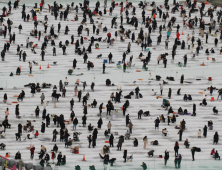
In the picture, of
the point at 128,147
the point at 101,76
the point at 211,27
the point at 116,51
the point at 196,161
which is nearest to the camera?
the point at 196,161

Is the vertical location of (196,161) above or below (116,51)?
below

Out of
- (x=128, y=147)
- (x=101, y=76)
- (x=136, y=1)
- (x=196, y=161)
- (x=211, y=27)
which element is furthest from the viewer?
(x=136, y=1)

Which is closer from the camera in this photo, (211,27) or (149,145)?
(149,145)

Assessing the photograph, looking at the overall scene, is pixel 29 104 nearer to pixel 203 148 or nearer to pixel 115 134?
pixel 115 134

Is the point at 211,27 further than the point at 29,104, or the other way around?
the point at 211,27

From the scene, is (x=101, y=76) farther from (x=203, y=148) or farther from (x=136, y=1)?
(x=136, y=1)

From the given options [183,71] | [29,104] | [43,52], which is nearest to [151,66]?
[183,71]

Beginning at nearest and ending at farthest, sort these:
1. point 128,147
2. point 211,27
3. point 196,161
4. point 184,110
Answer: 1. point 196,161
2. point 128,147
3. point 184,110
4. point 211,27

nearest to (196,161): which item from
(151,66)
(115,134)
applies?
(115,134)

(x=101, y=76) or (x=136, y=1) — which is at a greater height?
(x=136, y=1)
